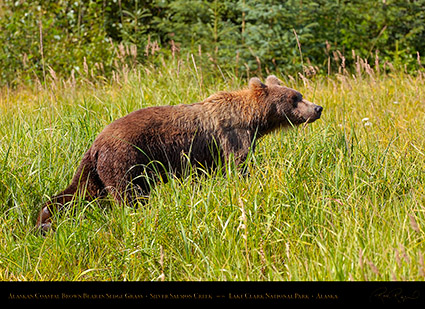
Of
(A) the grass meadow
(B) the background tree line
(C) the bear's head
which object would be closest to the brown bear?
(C) the bear's head

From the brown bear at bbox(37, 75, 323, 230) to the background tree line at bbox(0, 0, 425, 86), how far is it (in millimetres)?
3991

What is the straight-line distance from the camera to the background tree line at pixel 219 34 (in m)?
9.95

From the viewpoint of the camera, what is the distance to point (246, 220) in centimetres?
359

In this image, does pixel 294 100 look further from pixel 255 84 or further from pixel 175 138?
pixel 175 138

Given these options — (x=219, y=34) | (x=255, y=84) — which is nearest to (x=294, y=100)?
(x=255, y=84)

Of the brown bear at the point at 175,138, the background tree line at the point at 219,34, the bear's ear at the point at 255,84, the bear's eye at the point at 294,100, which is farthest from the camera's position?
the background tree line at the point at 219,34

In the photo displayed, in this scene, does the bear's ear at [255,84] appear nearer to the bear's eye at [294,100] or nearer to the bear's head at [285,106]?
the bear's head at [285,106]

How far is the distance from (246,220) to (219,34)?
22.7 feet

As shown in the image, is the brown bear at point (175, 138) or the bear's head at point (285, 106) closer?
the brown bear at point (175, 138)

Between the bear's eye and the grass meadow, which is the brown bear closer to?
the bear's eye

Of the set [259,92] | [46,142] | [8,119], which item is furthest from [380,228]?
[8,119]

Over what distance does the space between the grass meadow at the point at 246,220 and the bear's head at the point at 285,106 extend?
0.18m

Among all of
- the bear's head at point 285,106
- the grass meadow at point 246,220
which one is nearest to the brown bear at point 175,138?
the bear's head at point 285,106
